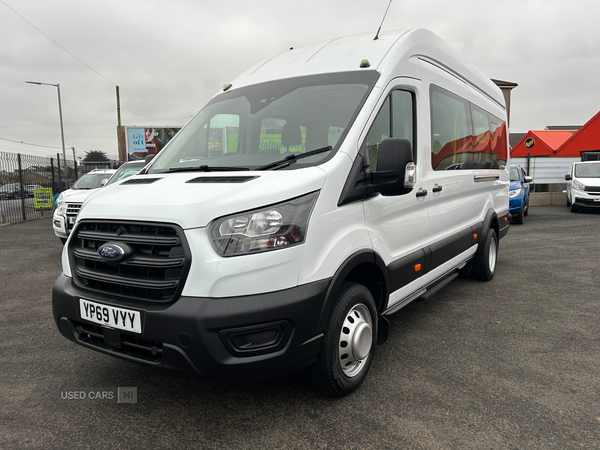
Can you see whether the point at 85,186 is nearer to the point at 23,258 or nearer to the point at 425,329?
the point at 23,258

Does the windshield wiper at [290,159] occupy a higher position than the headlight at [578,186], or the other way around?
the windshield wiper at [290,159]

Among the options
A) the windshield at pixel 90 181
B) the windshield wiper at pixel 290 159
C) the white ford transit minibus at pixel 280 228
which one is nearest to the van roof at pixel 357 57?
the white ford transit minibus at pixel 280 228

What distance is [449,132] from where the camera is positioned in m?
4.24

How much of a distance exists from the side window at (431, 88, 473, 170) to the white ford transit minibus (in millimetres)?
56

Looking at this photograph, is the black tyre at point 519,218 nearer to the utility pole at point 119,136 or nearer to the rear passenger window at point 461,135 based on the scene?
the rear passenger window at point 461,135

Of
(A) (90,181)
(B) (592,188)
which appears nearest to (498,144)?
(A) (90,181)

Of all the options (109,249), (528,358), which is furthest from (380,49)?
(528,358)

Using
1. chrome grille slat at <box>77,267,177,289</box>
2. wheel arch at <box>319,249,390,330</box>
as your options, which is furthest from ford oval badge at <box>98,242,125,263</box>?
wheel arch at <box>319,249,390,330</box>

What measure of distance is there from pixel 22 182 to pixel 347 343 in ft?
50.3

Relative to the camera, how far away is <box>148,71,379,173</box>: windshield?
2.83 m

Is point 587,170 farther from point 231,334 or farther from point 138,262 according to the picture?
point 138,262

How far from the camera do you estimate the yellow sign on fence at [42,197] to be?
15672 mm

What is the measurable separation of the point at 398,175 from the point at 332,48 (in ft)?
4.48

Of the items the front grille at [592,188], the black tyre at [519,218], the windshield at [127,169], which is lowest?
the black tyre at [519,218]
